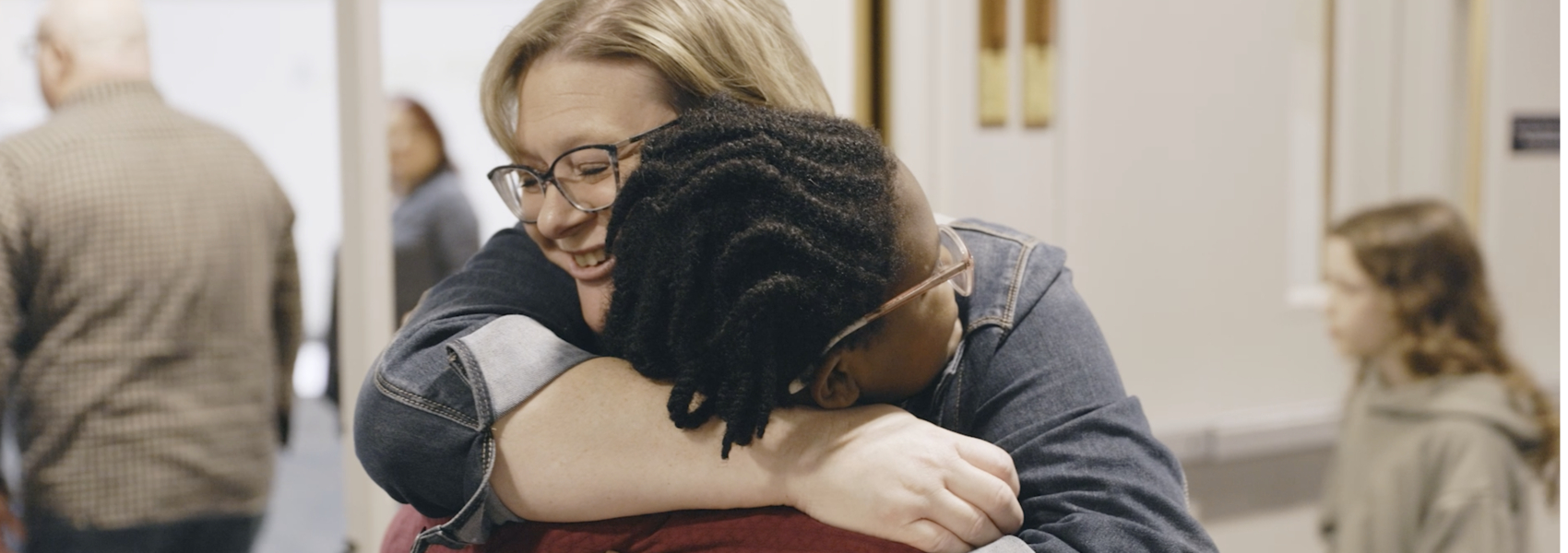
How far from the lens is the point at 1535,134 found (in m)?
2.81

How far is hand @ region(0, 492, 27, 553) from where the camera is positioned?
1.55 metres

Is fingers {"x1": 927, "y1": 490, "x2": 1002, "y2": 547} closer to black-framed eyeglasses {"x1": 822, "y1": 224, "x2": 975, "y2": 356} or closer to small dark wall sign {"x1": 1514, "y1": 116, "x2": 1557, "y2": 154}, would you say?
black-framed eyeglasses {"x1": 822, "y1": 224, "x2": 975, "y2": 356}

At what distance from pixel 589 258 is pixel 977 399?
0.37m

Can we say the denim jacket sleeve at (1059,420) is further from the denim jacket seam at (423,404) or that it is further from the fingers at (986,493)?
the denim jacket seam at (423,404)

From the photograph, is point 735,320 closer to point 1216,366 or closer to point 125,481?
point 125,481

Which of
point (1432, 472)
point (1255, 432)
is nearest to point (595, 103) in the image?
point (1255, 432)

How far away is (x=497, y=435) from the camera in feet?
2.93

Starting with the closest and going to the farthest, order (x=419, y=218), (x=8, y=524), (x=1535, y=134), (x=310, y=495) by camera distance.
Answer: (x=8, y=524) < (x=310, y=495) < (x=419, y=218) < (x=1535, y=134)

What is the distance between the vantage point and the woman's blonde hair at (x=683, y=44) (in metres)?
0.95

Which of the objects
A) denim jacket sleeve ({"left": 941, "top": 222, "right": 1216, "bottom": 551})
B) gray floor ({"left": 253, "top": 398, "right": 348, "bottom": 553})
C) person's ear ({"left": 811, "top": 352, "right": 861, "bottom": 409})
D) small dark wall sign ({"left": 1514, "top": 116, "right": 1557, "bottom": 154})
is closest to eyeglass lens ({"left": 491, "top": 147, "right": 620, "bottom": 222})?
person's ear ({"left": 811, "top": 352, "right": 861, "bottom": 409})

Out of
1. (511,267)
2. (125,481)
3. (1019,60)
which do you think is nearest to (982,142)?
(1019,60)

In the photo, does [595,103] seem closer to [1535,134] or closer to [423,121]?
[423,121]

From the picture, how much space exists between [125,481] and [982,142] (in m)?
1.49

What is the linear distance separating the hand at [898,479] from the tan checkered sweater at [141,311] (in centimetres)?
117
